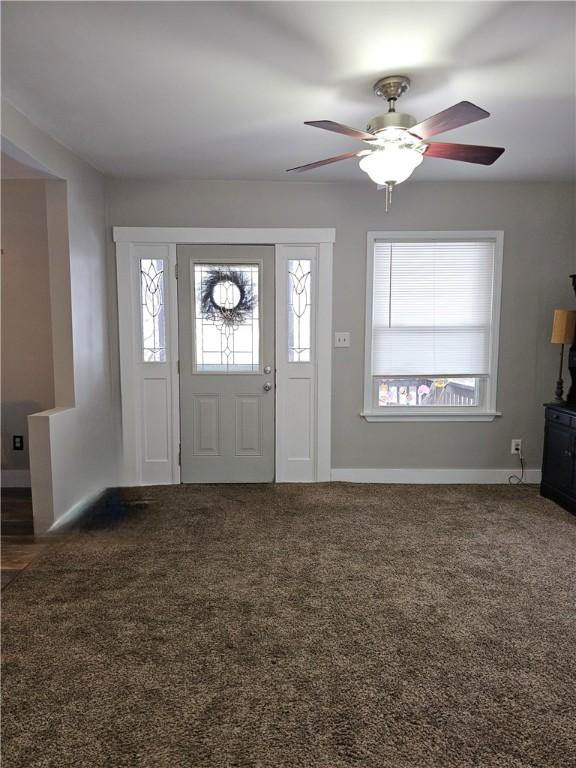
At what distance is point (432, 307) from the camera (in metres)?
4.15

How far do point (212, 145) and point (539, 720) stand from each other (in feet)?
11.1

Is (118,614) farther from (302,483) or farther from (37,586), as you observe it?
(302,483)

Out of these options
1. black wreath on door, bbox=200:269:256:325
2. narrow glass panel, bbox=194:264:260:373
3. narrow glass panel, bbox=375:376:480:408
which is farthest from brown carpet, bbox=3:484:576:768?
black wreath on door, bbox=200:269:256:325

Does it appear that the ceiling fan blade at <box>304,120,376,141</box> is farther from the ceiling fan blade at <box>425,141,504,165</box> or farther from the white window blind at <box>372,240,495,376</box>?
the white window blind at <box>372,240,495,376</box>

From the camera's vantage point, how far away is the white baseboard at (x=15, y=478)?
427 centimetres

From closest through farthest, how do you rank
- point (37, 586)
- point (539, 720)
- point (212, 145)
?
point (539, 720) < point (37, 586) < point (212, 145)

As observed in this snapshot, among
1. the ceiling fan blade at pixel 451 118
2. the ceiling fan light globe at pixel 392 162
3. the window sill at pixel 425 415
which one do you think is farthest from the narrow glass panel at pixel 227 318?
the ceiling fan blade at pixel 451 118

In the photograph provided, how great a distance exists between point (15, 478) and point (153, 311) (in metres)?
1.91

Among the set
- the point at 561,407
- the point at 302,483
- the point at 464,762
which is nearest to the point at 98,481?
the point at 302,483

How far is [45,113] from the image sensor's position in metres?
2.72

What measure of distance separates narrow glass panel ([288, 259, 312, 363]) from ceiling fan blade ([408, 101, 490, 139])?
2001 mm

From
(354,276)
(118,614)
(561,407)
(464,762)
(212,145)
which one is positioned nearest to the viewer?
(464,762)

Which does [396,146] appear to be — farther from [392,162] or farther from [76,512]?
[76,512]

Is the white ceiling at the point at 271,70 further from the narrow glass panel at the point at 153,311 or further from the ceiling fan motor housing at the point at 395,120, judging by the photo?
the narrow glass panel at the point at 153,311
